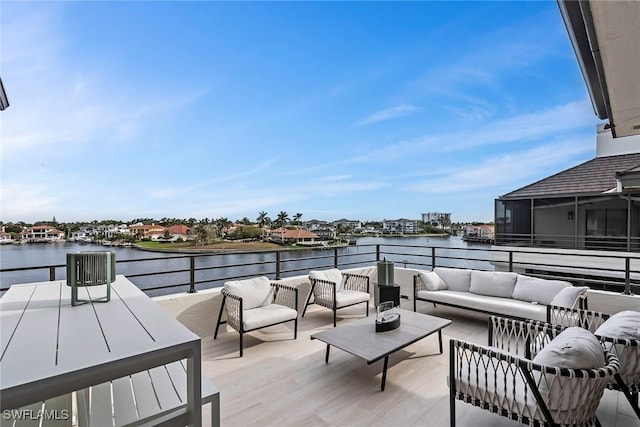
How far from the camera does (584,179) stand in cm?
921

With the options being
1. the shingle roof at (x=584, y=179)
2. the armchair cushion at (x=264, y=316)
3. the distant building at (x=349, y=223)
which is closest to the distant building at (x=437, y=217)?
the shingle roof at (x=584, y=179)

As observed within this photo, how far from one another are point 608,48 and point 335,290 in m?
3.71

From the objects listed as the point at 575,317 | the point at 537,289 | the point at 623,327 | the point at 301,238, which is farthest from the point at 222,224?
the point at 623,327

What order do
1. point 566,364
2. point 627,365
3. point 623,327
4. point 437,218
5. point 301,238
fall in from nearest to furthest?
1. point 566,364
2. point 627,365
3. point 623,327
4. point 301,238
5. point 437,218

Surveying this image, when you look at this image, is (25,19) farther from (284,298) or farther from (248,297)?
(284,298)

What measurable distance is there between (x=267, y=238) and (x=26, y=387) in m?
9.84

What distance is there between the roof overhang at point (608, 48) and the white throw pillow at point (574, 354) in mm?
1411

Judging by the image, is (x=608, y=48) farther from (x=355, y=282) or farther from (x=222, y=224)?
(x=222, y=224)

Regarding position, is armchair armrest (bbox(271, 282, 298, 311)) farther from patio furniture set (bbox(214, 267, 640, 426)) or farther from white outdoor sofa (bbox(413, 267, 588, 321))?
white outdoor sofa (bbox(413, 267, 588, 321))

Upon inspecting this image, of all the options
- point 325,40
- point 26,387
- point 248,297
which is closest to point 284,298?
point 248,297

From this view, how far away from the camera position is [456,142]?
38.3ft

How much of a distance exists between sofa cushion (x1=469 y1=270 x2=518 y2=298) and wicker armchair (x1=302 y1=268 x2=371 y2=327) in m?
1.61

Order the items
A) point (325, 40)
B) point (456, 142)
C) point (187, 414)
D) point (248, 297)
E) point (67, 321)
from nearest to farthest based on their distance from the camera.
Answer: point (187, 414) → point (67, 321) → point (248, 297) → point (325, 40) → point (456, 142)

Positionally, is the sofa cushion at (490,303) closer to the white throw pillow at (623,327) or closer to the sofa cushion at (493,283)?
the sofa cushion at (493,283)
